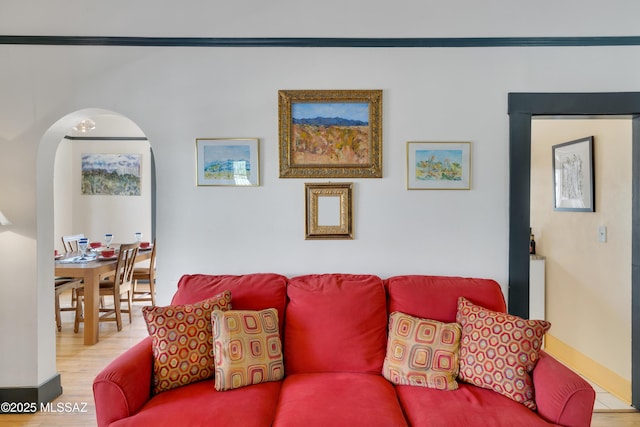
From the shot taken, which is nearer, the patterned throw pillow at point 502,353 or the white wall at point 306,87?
the patterned throw pillow at point 502,353

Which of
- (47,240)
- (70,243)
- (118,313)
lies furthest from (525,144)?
(70,243)

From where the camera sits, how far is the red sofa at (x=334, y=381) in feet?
5.44

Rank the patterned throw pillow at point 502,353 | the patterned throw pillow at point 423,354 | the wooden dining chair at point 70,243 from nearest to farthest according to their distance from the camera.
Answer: the patterned throw pillow at point 502,353 < the patterned throw pillow at point 423,354 < the wooden dining chair at point 70,243

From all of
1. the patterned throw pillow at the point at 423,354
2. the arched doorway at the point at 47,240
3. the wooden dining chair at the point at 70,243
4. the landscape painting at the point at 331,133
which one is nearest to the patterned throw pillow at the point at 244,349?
the patterned throw pillow at the point at 423,354

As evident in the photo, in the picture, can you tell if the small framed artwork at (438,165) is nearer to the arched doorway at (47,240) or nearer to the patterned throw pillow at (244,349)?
the patterned throw pillow at (244,349)

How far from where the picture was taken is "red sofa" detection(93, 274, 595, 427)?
5.44 feet

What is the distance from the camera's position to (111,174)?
19.7ft

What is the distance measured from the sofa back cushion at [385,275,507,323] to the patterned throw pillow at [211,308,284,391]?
726mm

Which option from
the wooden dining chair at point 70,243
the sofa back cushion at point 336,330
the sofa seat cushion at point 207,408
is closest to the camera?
the sofa seat cushion at point 207,408

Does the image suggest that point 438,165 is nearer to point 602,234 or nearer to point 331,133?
point 331,133

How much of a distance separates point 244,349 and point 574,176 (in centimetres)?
293

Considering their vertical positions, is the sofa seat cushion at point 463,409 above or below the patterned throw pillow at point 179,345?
below

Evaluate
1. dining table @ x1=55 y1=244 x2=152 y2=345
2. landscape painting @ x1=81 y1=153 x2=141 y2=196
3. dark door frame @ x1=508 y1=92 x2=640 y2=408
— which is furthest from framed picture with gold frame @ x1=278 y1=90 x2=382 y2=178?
landscape painting @ x1=81 y1=153 x2=141 y2=196

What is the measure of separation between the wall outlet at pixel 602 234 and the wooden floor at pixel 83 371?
118 centimetres
